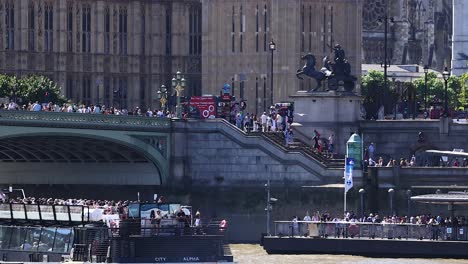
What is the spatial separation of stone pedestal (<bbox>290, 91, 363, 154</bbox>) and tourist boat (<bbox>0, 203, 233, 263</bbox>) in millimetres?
33670

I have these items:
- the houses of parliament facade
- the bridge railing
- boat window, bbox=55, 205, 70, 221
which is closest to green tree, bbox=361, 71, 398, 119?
the houses of parliament facade

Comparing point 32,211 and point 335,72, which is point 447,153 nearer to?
point 335,72

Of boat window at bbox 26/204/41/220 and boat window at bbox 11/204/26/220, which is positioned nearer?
boat window at bbox 26/204/41/220

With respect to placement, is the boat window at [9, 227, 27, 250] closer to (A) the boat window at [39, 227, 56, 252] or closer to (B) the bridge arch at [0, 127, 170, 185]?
(A) the boat window at [39, 227, 56, 252]

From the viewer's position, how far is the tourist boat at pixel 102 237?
348ft

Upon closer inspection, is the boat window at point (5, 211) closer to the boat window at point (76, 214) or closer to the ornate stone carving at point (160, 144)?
the boat window at point (76, 214)

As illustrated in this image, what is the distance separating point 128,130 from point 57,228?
2814 centimetres

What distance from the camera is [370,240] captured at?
126m

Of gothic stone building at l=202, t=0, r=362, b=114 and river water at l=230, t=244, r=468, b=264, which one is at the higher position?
gothic stone building at l=202, t=0, r=362, b=114

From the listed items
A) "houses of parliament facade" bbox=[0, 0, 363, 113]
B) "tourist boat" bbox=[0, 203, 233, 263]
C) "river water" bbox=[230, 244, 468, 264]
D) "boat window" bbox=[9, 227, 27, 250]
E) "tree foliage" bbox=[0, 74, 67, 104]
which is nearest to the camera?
"tourist boat" bbox=[0, 203, 233, 263]

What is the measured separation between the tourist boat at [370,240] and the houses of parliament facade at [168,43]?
117 ft

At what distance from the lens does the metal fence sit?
126m

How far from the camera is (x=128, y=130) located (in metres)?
136

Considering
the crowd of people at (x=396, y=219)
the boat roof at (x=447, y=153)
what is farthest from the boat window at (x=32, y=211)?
the boat roof at (x=447, y=153)
